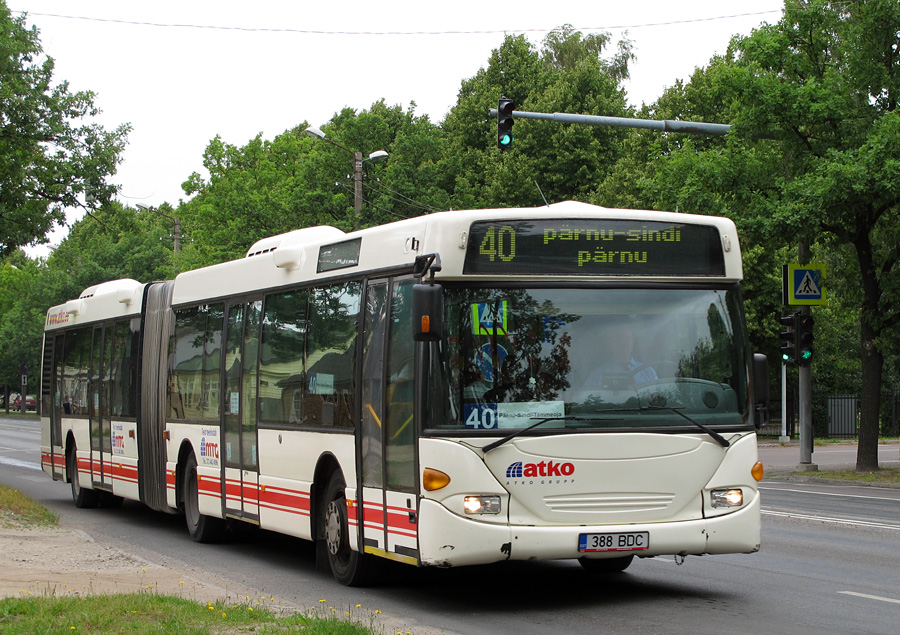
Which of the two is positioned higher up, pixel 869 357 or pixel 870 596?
pixel 869 357

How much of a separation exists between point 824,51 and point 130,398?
53.3 feet

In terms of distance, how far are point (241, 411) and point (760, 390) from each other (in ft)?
18.2

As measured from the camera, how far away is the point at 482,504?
8.79m

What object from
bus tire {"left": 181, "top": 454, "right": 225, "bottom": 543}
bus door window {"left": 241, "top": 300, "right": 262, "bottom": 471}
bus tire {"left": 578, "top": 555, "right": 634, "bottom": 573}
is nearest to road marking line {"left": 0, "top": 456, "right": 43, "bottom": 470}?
bus tire {"left": 181, "top": 454, "right": 225, "bottom": 543}

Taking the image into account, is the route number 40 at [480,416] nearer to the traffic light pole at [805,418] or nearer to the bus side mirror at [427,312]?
the bus side mirror at [427,312]

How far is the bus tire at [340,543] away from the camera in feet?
33.9

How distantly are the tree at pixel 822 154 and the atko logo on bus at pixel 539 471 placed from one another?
51.5 feet

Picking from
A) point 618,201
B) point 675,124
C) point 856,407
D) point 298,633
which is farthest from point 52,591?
point 856,407

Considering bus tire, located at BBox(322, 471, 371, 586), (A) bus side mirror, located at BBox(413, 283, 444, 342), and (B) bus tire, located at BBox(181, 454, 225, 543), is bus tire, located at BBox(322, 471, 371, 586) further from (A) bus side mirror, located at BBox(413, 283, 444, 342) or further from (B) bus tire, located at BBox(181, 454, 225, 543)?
(B) bus tire, located at BBox(181, 454, 225, 543)

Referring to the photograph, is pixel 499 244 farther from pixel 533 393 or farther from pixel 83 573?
→ pixel 83 573

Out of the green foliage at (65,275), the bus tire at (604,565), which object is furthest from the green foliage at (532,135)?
the bus tire at (604,565)

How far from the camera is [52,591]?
29.8ft

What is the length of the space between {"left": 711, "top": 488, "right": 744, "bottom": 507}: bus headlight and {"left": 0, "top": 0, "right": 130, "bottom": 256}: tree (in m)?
17.1

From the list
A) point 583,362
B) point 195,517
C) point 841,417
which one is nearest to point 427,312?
point 583,362
